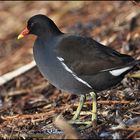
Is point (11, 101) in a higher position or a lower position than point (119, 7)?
lower

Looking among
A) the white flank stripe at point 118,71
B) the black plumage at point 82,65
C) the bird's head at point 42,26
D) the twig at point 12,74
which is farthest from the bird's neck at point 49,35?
the twig at point 12,74

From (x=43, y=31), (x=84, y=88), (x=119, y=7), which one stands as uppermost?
(x=119, y=7)

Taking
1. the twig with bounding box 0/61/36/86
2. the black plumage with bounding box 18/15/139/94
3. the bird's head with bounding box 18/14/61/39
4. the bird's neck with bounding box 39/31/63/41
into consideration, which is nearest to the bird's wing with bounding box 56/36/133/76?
the black plumage with bounding box 18/15/139/94

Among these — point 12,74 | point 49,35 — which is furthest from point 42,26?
point 12,74

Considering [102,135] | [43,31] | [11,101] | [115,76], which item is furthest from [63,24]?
[102,135]

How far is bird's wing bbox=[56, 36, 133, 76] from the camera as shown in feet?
17.2

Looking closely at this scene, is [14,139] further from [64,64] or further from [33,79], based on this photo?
[33,79]

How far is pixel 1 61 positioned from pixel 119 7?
2.05 meters

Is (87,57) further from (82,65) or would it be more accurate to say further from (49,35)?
(49,35)

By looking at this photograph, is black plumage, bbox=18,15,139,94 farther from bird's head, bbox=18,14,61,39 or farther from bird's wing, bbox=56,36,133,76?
bird's head, bbox=18,14,61,39

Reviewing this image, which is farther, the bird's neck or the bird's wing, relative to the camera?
the bird's neck

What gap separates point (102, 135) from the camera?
4672 millimetres

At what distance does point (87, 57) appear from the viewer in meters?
5.31

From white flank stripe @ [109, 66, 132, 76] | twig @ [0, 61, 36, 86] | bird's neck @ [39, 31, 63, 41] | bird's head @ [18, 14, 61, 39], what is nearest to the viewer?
white flank stripe @ [109, 66, 132, 76]
